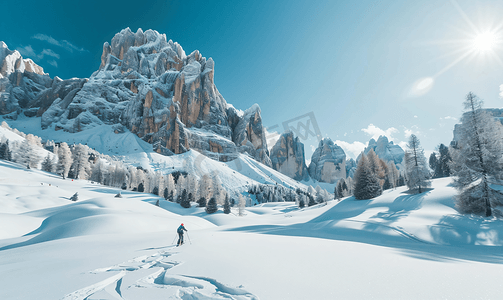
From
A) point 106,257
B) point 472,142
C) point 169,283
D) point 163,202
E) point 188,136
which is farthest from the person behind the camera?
point 188,136

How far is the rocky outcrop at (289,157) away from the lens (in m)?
173

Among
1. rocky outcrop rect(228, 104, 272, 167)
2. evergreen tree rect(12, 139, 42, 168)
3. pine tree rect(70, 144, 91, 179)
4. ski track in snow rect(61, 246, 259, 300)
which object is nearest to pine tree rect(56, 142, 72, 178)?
pine tree rect(70, 144, 91, 179)

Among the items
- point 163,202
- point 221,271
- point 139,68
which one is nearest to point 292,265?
point 221,271

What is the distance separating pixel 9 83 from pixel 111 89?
75.1 meters

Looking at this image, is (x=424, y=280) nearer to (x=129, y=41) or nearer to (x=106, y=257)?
(x=106, y=257)

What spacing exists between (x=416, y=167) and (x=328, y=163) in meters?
159

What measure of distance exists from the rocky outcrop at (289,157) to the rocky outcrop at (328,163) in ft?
37.9

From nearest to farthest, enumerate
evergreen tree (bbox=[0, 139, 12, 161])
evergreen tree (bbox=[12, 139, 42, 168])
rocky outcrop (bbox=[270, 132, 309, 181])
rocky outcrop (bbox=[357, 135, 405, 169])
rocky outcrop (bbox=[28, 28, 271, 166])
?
evergreen tree (bbox=[0, 139, 12, 161]) → evergreen tree (bbox=[12, 139, 42, 168]) → rocky outcrop (bbox=[28, 28, 271, 166]) → rocky outcrop (bbox=[357, 135, 405, 169]) → rocky outcrop (bbox=[270, 132, 309, 181])

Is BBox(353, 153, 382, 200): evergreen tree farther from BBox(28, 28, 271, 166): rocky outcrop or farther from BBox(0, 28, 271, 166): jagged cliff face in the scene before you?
BBox(0, 28, 271, 166): jagged cliff face

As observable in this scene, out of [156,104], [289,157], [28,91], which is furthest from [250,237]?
[28,91]

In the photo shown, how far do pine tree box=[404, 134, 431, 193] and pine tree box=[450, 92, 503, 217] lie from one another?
330 inches

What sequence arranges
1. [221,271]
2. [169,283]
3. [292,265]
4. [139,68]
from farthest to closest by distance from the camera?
[139,68]
[292,265]
[221,271]
[169,283]

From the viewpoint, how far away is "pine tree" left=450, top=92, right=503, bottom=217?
13648 mm

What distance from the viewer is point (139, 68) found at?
169 m
